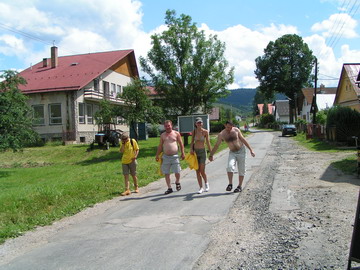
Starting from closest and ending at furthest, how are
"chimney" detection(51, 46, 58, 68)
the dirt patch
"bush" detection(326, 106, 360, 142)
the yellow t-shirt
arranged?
the dirt patch
the yellow t-shirt
"bush" detection(326, 106, 360, 142)
"chimney" detection(51, 46, 58, 68)

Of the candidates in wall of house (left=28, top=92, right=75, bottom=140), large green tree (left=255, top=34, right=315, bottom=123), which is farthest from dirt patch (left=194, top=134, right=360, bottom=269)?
large green tree (left=255, top=34, right=315, bottom=123)

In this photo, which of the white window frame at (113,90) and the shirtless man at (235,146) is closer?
the shirtless man at (235,146)

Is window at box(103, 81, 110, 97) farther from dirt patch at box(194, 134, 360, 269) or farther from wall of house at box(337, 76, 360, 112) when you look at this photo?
dirt patch at box(194, 134, 360, 269)

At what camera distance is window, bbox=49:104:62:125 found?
32531 millimetres

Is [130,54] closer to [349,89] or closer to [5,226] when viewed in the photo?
[349,89]

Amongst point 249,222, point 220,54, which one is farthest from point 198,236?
point 220,54

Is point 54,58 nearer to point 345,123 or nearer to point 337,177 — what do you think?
point 345,123

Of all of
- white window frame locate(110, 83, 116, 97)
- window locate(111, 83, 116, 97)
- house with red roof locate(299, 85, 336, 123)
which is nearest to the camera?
white window frame locate(110, 83, 116, 97)

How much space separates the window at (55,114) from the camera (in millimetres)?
32531

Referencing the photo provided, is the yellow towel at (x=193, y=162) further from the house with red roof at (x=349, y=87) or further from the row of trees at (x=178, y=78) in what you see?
the house with red roof at (x=349, y=87)

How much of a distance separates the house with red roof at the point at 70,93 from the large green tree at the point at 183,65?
686 centimetres

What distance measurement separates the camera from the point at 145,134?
41.5 meters

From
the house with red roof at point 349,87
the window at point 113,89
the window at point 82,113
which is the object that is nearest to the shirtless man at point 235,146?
the house with red roof at point 349,87

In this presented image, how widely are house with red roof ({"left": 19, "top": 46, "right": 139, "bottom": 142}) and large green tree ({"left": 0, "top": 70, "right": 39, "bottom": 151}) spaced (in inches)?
354
